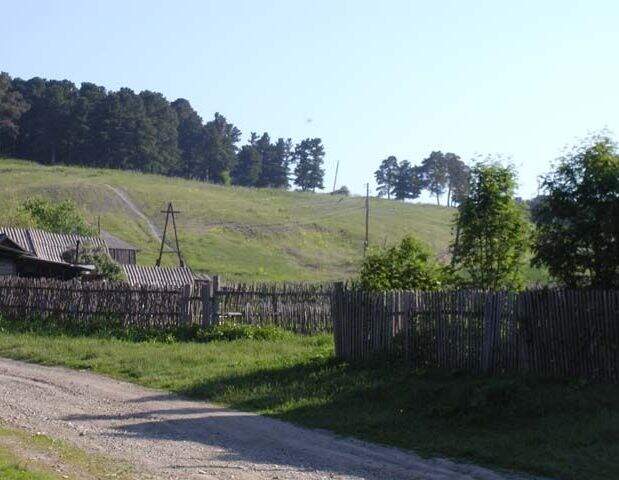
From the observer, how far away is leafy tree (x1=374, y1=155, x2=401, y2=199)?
139m

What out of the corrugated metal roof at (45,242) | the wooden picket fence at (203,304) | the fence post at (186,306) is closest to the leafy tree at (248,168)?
the corrugated metal roof at (45,242)

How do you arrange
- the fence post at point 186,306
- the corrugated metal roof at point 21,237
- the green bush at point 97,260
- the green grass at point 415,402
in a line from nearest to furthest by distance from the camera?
1. the green grass at point 415,402
2. the fence post at point 186,306
3. the green bush at point 97,260
4. the corrugated metal roof at point 21,237

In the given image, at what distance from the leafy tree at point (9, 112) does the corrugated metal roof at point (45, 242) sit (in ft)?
236

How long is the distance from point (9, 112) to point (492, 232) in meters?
98.7

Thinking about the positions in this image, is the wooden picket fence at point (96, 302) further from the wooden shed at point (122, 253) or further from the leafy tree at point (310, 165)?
the leafy tree at point (310, 165)

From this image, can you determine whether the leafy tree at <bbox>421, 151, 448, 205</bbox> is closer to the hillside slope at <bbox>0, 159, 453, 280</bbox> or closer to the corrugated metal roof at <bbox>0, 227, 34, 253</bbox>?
the hillside slope at <bbox>0, 159, 453, 280</bbox>

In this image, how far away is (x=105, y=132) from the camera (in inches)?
4321

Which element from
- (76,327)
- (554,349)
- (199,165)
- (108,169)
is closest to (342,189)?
(199,165)

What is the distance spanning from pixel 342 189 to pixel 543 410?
125 m

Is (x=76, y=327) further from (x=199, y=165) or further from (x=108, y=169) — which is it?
(x=199, y=165)

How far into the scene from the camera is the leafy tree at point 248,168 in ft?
441

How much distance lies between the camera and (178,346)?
23328mm

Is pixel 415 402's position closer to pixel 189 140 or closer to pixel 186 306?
pixel 186 306

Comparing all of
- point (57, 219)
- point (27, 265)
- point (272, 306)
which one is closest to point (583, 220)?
point (272, 306)
